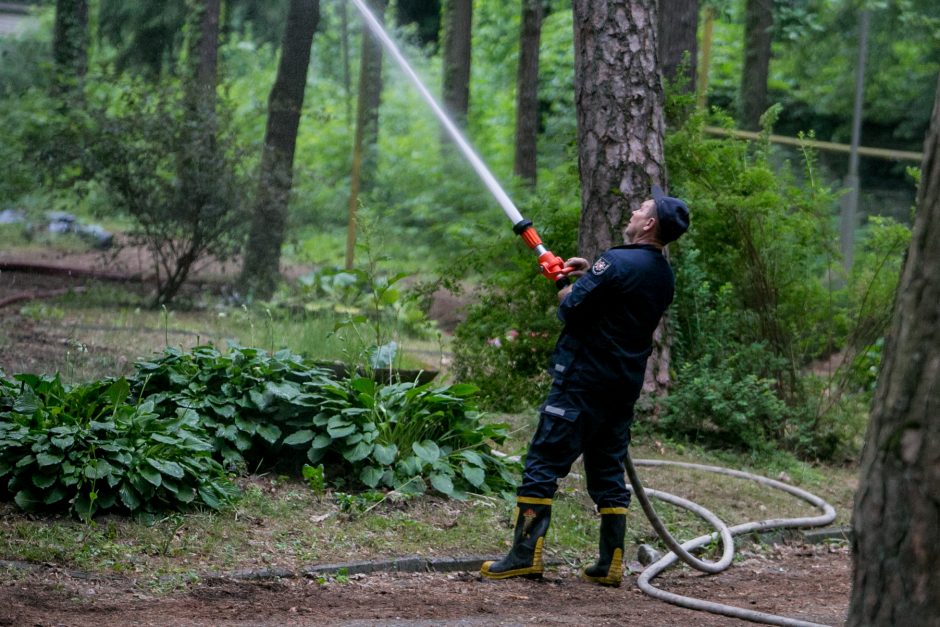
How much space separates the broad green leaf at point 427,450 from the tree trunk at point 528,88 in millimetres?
10564

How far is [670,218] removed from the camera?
Answer: 541 centimetres

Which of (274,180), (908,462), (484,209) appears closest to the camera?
(908,462)

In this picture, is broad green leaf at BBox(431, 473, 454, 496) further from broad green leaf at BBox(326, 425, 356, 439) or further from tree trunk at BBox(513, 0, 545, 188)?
tree trunk at BBox(513, 0, 545, 188)

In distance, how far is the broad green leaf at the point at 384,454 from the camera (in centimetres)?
625

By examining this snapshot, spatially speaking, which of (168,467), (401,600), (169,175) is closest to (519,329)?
(168,467)

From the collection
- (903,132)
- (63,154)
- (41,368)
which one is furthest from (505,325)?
(903,132)

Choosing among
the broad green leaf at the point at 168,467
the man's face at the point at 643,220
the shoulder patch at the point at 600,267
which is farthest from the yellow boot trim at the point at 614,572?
the broad green leaf at the point at 168,467

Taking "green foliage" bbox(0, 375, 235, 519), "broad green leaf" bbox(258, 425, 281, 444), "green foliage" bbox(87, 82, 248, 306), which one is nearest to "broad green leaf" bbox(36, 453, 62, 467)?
"green foliage" bbox(0, 375, 235, 519)

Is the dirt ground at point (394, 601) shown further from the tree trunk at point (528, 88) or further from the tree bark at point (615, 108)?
the tree trunk at point (528, 88)

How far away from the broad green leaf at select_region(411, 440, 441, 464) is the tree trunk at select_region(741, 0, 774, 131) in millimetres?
11209

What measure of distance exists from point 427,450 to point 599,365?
1442 mm

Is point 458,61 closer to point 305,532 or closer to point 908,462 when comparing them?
point 305,532

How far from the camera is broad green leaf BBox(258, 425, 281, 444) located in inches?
246

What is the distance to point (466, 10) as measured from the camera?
60.2 feet
